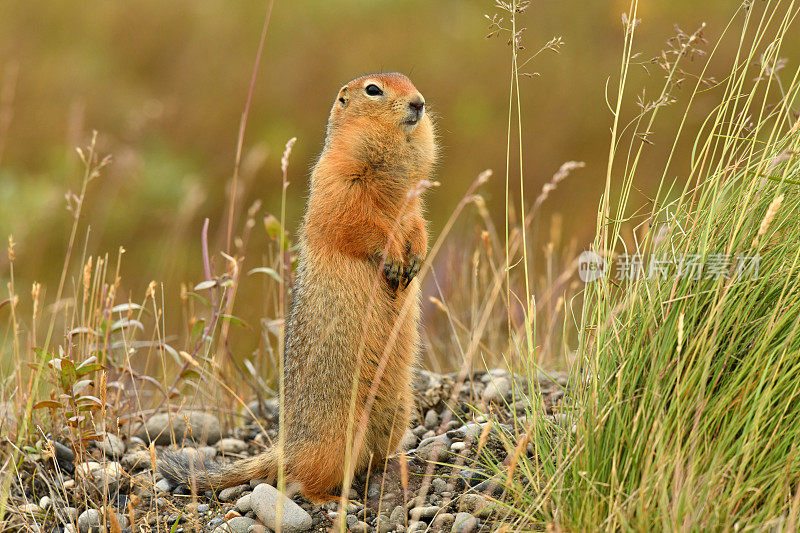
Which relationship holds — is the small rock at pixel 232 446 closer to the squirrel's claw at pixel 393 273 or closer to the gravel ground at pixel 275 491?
the gravel ground at pixel 275 491

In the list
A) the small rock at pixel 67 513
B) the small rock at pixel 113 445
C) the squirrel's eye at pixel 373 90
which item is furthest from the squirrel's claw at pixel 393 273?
the small rock at pixel 67 513

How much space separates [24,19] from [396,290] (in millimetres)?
10238

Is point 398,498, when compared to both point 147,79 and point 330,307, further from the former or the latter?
point 147,79

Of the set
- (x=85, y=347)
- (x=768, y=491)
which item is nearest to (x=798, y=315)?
(x=768, y=491)

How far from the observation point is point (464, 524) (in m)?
3.11

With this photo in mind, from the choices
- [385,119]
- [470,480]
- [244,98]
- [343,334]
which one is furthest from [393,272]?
[244,98]

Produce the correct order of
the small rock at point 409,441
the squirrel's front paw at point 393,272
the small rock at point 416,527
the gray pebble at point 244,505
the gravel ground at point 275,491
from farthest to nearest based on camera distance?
the small rock at point 409,441 < the squirrel's front paw at point 393,272 < the gray pebble at point 244,505 < the gravel ground at point 275,491 < the small rock at point 416,527

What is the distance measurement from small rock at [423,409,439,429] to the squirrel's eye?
1752mm

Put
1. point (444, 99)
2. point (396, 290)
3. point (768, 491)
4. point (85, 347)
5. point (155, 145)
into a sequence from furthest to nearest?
point (444, 99) < point (155, 145) < point (85, 347) < point (396, 290) < point (768, 491)

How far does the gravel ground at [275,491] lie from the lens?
3316mm

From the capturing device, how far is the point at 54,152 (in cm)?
988

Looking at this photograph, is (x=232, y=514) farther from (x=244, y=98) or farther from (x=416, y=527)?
(x=244, y=98)

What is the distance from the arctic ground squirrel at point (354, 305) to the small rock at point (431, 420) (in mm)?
516

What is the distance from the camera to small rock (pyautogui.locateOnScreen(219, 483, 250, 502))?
12.7ft
